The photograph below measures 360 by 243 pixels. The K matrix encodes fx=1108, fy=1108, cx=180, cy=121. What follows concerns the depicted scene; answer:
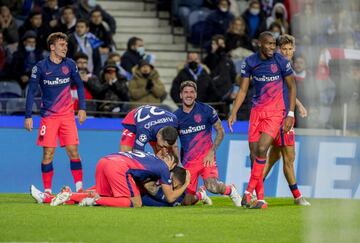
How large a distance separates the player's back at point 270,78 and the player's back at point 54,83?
2.77 metres

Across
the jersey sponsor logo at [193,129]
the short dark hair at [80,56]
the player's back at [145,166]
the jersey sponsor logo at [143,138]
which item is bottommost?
the player's back at [145,166]

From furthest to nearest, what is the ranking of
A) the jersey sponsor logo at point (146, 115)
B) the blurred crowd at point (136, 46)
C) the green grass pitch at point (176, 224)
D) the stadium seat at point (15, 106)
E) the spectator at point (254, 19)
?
the spectator at point (254, 19), the blurred crowd at point (136, 46), the stadium seat at point (15, 106), the jersey sponsor logo at point (146, 115), the green grass pitch at point (176, 224)

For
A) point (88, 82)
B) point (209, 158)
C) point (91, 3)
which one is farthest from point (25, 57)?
point (209, 158)

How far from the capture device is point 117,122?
19516 millimetres

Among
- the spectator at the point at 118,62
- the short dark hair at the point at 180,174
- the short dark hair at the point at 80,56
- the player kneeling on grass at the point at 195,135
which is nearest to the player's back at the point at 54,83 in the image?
the player kneeling on grass at the point at 195,135

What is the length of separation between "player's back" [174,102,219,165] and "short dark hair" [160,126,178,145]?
1330 millimetres

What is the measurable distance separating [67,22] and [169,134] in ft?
26.7

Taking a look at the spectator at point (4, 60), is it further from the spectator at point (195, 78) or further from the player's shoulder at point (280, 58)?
the player's shoulder at point (280, 58)

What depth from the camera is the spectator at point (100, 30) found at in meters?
22.6

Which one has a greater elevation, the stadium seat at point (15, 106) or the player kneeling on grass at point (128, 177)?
the stadium seat at point (15, 106)

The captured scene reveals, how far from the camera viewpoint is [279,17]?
931 inches

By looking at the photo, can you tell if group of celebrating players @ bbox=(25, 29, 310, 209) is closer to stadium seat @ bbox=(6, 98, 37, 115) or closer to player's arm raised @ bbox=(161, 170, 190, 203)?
player's arm raised @ bbox=(161, 170, 190, 203)

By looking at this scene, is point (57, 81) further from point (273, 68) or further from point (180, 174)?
point (273, 68)

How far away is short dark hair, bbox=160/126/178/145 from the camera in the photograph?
14523mm
